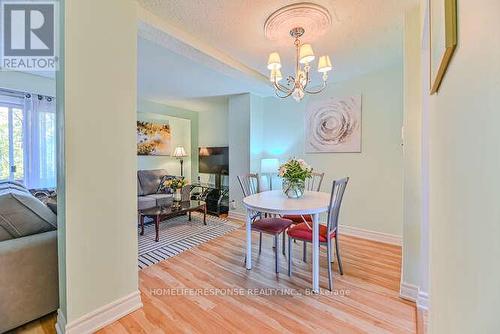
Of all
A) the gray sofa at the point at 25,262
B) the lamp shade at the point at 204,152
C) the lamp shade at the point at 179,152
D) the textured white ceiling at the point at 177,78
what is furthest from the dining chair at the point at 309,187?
the lamp shade at the point at 179,152

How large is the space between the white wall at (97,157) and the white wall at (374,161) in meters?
2.91

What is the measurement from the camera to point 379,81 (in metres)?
3.22

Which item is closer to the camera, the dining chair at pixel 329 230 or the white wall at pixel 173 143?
the dining chair at pixel 329 230

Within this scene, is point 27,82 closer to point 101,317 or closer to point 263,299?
point 101,317

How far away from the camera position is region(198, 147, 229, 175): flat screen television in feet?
17.3

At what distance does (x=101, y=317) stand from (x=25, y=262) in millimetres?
623

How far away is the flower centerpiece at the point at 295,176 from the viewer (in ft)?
8.35

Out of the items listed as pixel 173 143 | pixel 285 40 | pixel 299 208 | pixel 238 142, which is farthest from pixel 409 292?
pixel 173 143

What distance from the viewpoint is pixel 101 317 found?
1.64 m

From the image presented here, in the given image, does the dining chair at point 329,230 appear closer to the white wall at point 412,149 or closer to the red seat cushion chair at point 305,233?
the red seat cushion chair at point 305,233

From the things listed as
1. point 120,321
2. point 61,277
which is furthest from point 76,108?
point 120,321

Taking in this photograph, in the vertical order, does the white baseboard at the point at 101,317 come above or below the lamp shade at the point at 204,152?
below

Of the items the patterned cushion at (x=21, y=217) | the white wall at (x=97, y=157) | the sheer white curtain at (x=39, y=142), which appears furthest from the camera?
the sheer white curtain at (x=39, y=142)

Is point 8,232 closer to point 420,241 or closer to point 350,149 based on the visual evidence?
point 420,241
